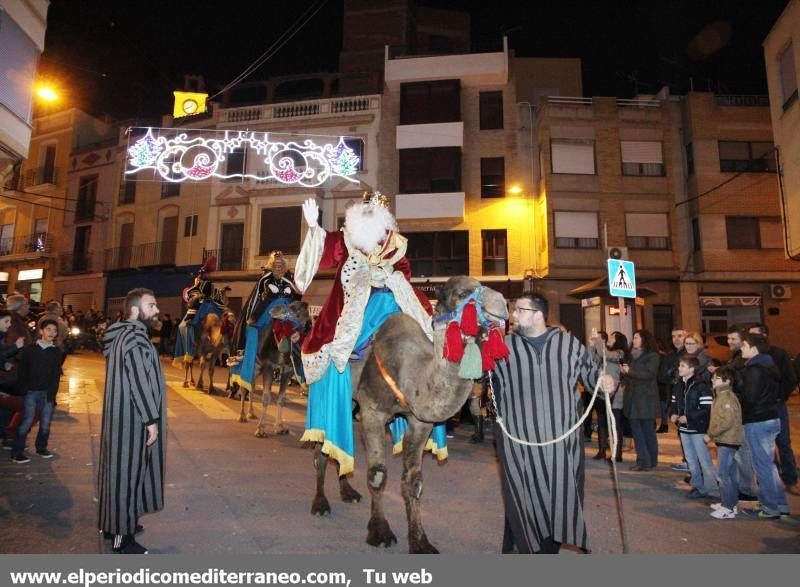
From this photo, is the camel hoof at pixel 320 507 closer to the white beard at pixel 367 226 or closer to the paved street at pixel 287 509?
the paved street at pixel 287 509

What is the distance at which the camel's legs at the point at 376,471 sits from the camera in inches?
170

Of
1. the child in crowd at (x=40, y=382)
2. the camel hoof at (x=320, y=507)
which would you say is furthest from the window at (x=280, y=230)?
the camel hoof at (x=320, y=507)

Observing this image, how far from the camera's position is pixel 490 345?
3436mm

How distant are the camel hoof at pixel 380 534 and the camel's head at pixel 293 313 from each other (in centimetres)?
446

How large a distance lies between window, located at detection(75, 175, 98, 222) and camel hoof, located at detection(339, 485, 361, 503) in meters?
33.4

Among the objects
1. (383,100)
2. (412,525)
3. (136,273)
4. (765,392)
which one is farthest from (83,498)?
(136,273)

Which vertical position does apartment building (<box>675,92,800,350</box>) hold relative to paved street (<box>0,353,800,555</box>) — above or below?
above

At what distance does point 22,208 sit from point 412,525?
41.0 metres

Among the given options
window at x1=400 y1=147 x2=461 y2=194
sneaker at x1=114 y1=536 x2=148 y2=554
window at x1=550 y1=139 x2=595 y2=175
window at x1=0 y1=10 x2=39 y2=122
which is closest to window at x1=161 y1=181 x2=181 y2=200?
window at x1=400 y1=147 x2=461 y2=194

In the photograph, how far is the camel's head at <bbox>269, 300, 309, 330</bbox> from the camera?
819cm

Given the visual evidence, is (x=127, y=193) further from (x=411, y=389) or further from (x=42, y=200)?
(x=411, y=389)

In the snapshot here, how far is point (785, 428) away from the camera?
6.86 metres

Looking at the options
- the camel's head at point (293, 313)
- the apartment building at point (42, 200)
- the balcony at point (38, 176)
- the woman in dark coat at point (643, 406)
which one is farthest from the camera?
the balcony at point (38, 176)

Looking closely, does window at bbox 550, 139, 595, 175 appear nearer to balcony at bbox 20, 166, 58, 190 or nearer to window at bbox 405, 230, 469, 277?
window at bbox 405, 230, 469, 277
